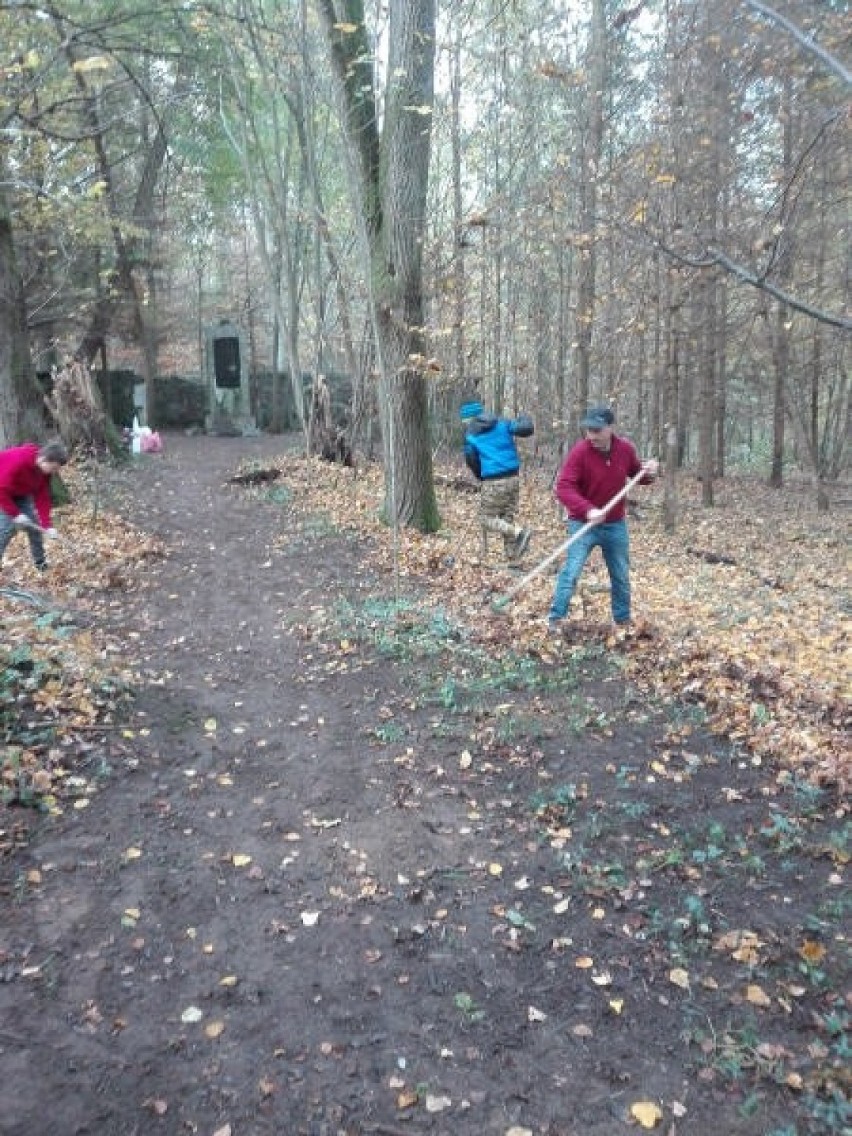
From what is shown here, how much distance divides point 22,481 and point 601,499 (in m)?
5.97

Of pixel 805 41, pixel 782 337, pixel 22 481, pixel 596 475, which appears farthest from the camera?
pixel 782 337

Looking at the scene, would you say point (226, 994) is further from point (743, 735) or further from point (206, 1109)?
point (743, 735)

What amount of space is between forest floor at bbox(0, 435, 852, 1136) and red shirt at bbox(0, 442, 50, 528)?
123cm

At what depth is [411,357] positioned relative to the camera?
398 inches

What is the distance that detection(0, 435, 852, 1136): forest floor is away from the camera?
3.03m

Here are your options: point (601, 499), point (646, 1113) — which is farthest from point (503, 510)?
point (646, 1113)

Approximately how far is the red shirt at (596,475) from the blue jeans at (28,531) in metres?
5.69

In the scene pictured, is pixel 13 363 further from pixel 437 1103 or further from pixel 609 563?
pixel 437 1103

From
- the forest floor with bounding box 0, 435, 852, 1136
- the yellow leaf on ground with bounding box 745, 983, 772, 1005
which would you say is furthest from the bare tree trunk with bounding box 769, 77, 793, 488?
the yellow leaf on ground with bounding box 745, 983, 772, 1005

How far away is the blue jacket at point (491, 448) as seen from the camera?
30.6ft

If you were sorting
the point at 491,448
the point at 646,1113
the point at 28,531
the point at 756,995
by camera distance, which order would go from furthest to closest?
the point at 491,448
the point at 28,531
the point at 756,995
the point at 646,1113

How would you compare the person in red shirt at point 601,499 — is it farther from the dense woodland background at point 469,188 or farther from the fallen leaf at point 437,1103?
the fallen leaf at point 437,1103

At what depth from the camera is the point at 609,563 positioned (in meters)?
7.12

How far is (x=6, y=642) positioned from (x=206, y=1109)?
4225 mm
